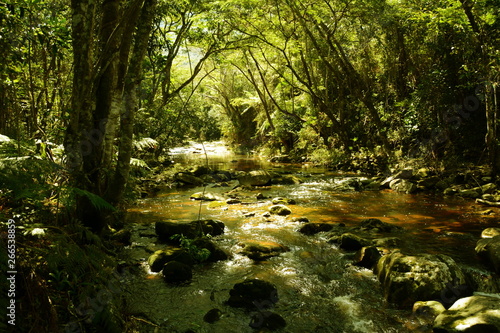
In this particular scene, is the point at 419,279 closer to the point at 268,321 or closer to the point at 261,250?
the point at 268,321

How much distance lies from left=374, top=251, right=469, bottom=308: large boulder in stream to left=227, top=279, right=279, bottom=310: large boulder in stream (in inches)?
56.7

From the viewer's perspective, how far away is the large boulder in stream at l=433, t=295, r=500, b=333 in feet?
9.72

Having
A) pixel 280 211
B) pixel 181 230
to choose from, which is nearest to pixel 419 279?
pixel 181 230

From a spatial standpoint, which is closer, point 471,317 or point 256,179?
point 471,317

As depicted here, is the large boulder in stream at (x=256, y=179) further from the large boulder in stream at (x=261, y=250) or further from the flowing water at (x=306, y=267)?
the large boulder in stream at (x=261, y=250)

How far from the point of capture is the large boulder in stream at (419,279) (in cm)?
382

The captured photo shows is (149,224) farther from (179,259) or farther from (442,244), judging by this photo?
(442,244)

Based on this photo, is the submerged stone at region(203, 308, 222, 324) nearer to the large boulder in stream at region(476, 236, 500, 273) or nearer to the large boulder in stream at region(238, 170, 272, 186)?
the large boulder in stream at region(476, 236, 500, 273)

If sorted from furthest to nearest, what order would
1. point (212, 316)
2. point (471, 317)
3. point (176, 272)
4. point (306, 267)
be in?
point (306, 267) → point (176, 272) → point (212, 316) → point (471, 317)

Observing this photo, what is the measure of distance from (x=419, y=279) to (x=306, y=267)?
155cm

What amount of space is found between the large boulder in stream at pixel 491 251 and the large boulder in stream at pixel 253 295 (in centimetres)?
314

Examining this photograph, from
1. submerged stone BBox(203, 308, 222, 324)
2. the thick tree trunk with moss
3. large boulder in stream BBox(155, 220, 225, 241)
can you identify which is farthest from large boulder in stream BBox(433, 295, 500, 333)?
the thick tree trunk with moss

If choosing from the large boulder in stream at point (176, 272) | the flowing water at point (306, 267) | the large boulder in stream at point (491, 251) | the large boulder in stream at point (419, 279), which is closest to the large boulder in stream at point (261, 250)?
the flowing water at point (306, 267)

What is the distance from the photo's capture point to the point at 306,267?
16.1 feet
